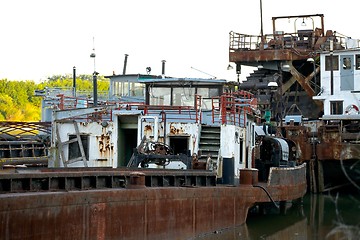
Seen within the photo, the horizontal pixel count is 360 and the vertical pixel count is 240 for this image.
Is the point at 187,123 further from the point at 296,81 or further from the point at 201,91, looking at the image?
the point at 296,81

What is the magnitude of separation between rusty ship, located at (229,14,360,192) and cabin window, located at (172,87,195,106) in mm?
9654

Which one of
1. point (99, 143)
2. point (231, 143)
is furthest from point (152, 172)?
point (99, 143)

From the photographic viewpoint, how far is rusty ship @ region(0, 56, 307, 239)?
1307 centimetres

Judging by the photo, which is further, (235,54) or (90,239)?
(235,54)

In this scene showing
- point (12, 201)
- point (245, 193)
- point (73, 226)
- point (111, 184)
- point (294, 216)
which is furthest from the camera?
point (294, 216)

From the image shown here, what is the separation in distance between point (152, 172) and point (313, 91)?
28.9 m

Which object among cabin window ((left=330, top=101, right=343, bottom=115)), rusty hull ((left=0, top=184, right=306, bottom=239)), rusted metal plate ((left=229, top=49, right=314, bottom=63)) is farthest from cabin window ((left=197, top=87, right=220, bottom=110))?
rusted metal plate ((left=229, top=49, right=314, bottom=63))

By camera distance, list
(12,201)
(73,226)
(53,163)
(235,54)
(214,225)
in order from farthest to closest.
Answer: (235,54), (53,163), (214,225), (73,226), (12,201)

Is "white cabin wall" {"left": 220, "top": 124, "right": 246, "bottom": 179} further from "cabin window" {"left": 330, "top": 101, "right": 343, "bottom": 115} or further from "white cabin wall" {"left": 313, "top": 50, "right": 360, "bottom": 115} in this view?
"cabin window" {"left": 330, "top": 101, "right": 343, "bottom": 115}

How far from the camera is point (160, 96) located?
22.8 metres

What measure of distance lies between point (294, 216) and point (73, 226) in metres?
12.4

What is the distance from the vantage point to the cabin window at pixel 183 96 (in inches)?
885

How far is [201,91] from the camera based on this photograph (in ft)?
74.2

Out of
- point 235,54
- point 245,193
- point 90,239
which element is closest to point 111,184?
point 90,239
